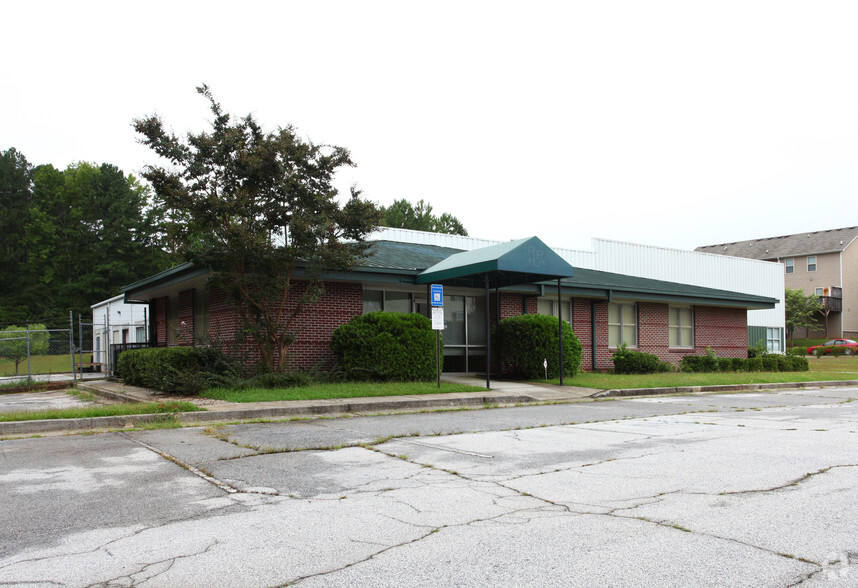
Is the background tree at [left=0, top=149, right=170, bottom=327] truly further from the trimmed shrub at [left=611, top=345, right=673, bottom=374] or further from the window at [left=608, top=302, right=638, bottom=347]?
the trimmed shrub at [left=611, top=345, right=673, bottom=374]

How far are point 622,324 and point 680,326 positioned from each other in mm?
3449

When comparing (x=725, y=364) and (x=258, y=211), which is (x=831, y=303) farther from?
(x=258, y=211)

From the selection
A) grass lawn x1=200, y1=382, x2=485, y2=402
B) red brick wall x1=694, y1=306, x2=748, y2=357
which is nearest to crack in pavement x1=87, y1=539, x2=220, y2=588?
grass lawn x1=200, y1=382, x2=485, y2=402

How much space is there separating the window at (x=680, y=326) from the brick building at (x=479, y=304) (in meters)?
0.04

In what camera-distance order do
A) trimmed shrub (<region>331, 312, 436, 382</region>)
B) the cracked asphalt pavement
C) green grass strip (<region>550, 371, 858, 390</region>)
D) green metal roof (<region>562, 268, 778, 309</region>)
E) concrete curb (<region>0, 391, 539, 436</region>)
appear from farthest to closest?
green metal roof (<region>562, 268, 778, 309</region>)
green grass strip (<region>550, 371, 858, 390</region>)
trimmed shrub (<region>331, 312, 436, 382</region>)
concrete curb (<region>0, 391, 539, 436</region>)
the cracked asphalt pavement

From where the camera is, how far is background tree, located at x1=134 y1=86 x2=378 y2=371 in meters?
14.9

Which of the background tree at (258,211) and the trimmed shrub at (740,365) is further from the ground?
the background tree at (258,211)

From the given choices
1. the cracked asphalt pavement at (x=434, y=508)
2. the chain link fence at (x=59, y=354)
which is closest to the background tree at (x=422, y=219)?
the chain link fence at (x=59, y=354)

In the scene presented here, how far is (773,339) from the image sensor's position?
121ft

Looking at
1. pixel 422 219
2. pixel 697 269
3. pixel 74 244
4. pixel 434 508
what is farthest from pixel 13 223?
pixel 434 508

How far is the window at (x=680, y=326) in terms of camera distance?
26203 mm

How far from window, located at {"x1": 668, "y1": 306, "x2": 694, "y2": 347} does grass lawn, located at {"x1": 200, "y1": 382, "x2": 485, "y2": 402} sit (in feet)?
42.2

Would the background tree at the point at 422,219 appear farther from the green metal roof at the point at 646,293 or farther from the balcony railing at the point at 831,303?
the green metal roof at the point at 646,293

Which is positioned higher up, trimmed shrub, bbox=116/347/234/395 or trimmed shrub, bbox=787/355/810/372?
trimmed shrub, bbox=116/347/234/395
